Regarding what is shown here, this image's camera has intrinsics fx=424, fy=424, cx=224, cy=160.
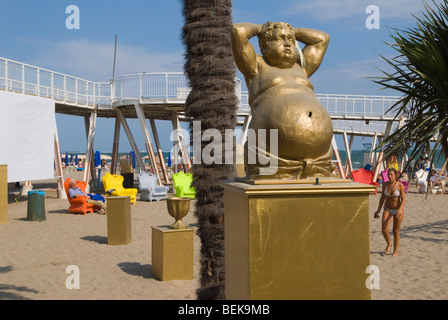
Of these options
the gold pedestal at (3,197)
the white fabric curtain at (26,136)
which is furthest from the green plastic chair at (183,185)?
the gold pedestal at (3,197)

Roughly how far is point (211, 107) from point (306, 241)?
9.35 ft

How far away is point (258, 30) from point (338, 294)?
2406 mm

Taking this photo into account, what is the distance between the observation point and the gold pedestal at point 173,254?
22.7ft

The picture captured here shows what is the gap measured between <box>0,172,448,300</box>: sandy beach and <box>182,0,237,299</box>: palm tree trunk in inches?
37.5

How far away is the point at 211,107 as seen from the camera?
551cm

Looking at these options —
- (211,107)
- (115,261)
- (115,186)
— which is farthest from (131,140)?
(211,107)

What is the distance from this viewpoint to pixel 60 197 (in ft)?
65.6

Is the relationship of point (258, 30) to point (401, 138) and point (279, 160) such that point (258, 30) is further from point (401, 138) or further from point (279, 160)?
point (401, 138)

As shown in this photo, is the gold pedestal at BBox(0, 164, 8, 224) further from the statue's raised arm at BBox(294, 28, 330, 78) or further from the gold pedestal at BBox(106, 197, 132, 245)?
the statue's raised arm at BBox(294, 28, 330, 78)

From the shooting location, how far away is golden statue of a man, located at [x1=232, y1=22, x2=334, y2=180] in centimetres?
346

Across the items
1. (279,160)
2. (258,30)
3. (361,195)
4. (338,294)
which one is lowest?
(338,294)

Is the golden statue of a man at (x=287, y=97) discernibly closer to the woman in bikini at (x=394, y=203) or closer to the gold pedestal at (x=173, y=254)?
the gold pedestal at (x=173, y=254)

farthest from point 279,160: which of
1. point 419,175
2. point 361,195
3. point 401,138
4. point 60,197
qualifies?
point 419,175
